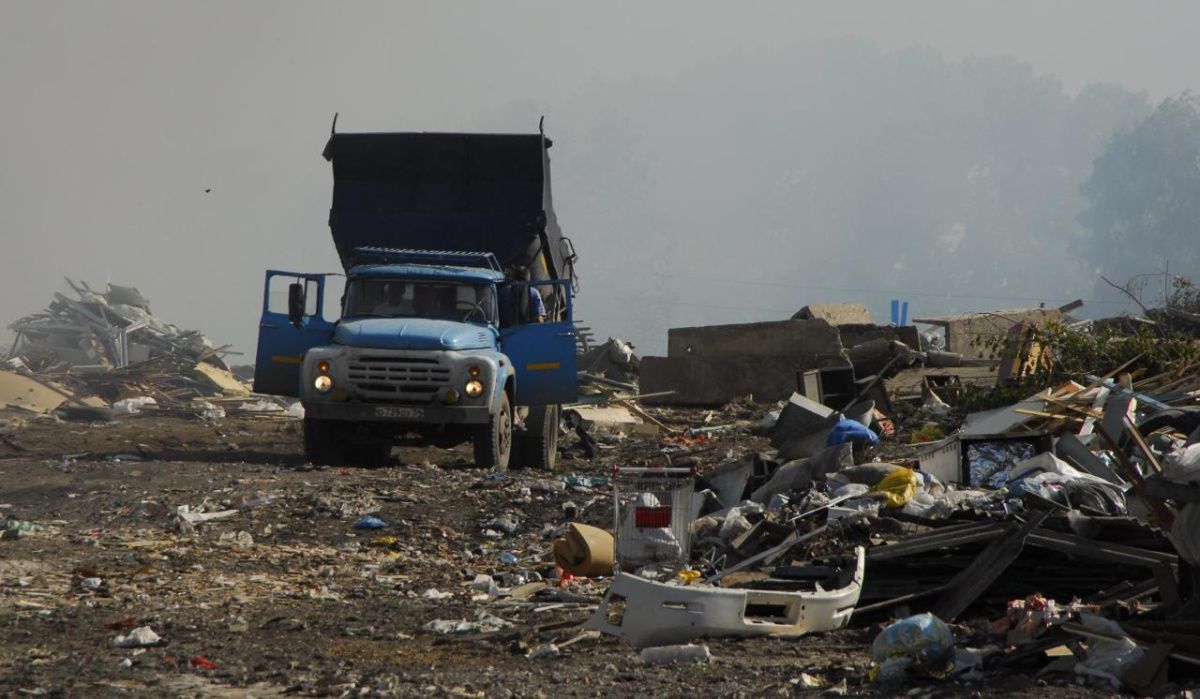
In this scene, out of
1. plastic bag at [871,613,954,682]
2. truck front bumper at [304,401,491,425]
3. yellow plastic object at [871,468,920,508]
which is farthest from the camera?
truck front bumper at [304,401,491,425]

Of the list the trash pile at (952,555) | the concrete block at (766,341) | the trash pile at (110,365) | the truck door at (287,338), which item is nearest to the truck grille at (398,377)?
the truck door at (287,338)

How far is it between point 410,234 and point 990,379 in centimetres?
753

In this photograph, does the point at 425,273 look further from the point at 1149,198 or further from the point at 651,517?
the point at 1149,198

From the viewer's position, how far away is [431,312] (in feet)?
46.5

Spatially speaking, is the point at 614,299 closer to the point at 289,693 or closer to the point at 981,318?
the point at 981,318

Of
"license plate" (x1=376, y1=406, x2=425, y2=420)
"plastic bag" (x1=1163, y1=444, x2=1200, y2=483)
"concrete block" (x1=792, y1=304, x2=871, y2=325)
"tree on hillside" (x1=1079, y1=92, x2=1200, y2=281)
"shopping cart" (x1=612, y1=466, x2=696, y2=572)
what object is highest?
"tree on hillside" (x1=1079, y1=92, x2=1200, y2=281)

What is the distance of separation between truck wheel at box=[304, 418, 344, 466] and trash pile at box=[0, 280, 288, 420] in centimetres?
864

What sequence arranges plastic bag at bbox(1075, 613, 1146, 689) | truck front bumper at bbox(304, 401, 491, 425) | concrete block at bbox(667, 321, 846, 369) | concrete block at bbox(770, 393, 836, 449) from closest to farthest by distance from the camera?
1. plastic bag at bbox(1075, 613, 1146, 689)
2. concrete block at bbox(770, 393, 836, 449)
3. truck front bumper at bbox(304, 401, 491, 425)
4. concrete block at bbox(667, 321, 846, 369)

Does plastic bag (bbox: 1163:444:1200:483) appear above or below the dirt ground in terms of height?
above

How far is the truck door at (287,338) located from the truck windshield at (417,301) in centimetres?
33

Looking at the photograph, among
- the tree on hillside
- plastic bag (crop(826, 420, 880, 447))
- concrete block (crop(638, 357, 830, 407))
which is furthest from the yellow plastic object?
the tree on hillside

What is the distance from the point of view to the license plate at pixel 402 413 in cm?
1339

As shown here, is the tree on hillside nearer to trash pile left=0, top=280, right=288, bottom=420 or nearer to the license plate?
trash pile left=0, top=280, right=288, bottom=420

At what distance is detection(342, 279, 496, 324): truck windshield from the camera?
1417 cm
